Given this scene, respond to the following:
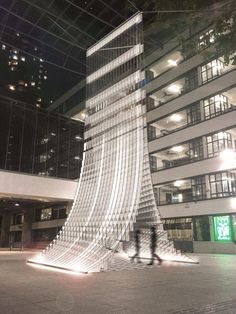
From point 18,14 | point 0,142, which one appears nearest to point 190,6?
point 18,14

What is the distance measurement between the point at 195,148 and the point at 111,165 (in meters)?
17.3

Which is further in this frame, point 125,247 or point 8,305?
point 125,247

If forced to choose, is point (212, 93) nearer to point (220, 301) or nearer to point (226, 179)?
point (226, 179)

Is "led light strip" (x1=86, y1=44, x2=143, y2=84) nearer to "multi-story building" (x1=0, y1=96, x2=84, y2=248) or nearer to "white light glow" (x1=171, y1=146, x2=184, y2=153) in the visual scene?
"multi-story building" (x1=0, y1=96, x2=84, y2=248)

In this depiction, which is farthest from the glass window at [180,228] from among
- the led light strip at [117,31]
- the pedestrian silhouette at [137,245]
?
the led light strip at [117,31]

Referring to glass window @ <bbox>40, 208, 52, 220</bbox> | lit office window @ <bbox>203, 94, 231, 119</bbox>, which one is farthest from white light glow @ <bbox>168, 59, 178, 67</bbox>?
glass window @ <bbox>40, 208, 52, 220</bbox>

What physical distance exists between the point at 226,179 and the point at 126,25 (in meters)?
16.8

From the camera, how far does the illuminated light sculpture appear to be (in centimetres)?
1315

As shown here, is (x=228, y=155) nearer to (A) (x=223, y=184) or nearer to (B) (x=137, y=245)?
(A) (x=223, y=184)

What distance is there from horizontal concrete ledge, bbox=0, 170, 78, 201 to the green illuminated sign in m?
12.9

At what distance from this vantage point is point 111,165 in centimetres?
1556

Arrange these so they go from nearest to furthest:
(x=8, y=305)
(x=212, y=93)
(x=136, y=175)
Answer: (x=8, y=305), (x=136, y=175), (x=212, y=93)

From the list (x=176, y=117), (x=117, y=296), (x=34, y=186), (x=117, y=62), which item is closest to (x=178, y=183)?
(x=176, y=117)

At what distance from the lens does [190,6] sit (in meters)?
8.05
